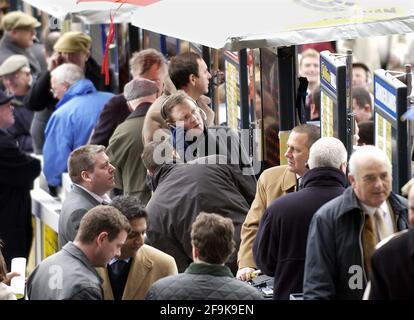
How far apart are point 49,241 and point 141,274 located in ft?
14.1

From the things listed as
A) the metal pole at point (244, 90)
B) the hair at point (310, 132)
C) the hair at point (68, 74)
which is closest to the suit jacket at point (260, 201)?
the hair at point (310, 132)

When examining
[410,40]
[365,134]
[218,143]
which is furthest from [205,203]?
[410,40]

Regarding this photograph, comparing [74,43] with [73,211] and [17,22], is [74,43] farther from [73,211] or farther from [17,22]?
[73,211]

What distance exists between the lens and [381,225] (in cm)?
843

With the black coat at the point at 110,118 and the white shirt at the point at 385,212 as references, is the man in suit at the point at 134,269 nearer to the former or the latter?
the white shirt at the point at 385,212

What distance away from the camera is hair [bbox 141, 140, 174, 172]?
418 inches

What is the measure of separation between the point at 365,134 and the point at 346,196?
3.36 m

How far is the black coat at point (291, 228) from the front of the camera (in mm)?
8812

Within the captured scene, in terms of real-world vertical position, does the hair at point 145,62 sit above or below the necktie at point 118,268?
above

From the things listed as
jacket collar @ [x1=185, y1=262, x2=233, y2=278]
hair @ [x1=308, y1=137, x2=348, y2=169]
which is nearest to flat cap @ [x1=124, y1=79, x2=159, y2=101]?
hair @ [x1=308, y1=137, x2=348, y2=169]

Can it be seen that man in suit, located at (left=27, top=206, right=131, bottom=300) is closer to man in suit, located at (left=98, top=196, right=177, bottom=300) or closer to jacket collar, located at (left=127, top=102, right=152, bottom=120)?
man in suit, located at (left=98, top=196, right=177, bottom=300)

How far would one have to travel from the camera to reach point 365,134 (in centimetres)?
1166

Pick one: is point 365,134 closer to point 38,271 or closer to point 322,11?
point 322,11

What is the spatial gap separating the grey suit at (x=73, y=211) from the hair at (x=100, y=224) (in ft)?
4.95
